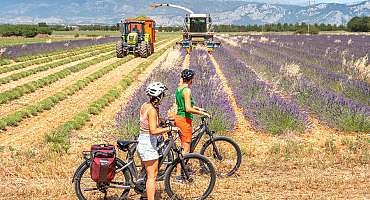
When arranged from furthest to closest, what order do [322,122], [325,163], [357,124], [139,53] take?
1. [139,53]
2. [322,122]
3. [357,124]
4. [325,163]

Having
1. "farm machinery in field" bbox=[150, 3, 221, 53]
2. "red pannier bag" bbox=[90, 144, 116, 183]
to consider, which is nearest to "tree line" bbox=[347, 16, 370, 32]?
"farm machinery in field" bbox=[150, 3, 221, 53]

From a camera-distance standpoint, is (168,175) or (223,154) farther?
(223,154)

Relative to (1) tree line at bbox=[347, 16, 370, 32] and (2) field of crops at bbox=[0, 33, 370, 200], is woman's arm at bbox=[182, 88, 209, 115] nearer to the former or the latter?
(2) field of crops at bbox=[0, 33, 370, 200]

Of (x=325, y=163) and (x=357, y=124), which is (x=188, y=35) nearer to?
(x=357, y=124)

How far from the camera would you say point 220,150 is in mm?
7375

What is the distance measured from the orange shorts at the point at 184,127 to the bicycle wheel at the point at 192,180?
67cm

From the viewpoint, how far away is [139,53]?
29969 millimetres

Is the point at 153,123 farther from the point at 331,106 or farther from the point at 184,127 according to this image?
the point at 331,106

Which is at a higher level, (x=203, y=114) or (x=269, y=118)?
(x=203, y=114)

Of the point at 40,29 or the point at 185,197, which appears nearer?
the point at 185,197

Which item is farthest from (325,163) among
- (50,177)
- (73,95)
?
(73,95)

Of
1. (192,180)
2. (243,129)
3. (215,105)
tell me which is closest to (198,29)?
(215,105)

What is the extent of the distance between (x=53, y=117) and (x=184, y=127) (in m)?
6.19

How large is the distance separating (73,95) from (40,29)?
67789 mm
